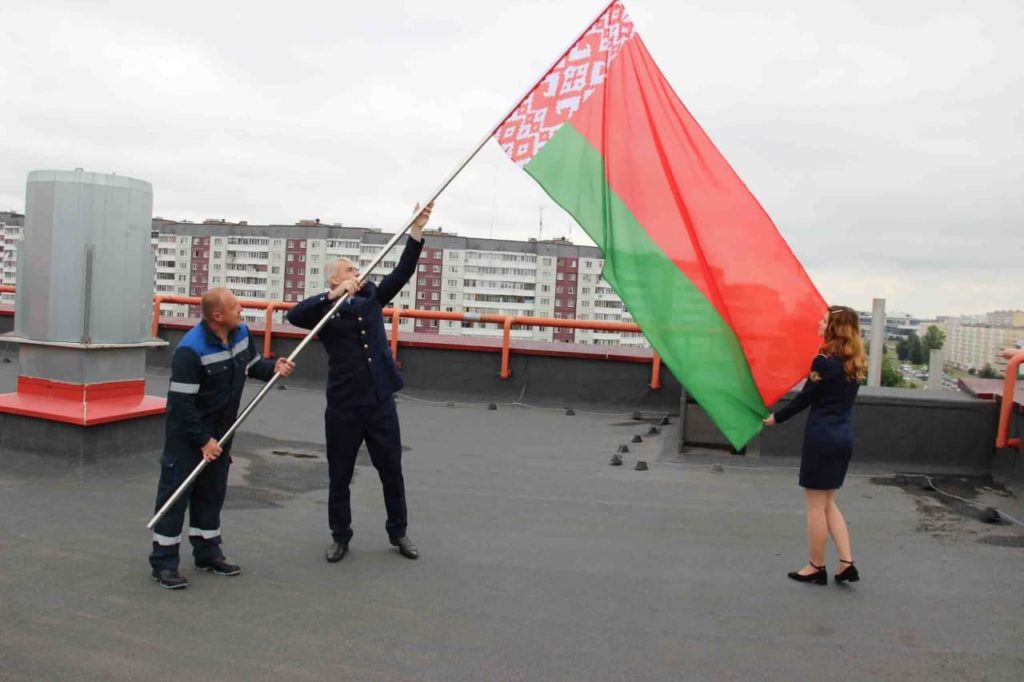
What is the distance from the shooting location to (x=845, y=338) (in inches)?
192

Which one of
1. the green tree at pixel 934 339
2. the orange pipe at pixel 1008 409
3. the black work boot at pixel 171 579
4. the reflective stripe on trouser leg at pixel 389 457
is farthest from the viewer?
the green tree at pixel 934 339

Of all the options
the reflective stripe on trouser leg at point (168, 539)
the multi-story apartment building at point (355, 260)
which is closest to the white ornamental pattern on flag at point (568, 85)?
the reflective stripe on trouser leg at point (168, 539)

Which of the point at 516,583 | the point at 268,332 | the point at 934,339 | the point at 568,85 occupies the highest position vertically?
the point at 568,85

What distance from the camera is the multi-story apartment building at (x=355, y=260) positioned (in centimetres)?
5175

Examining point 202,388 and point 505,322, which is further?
point 505,322

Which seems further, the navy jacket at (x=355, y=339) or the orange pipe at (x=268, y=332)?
the orange pipe at (x=268, y=332)

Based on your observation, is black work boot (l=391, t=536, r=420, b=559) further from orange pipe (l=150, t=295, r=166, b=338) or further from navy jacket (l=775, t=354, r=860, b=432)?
orange pipe (l=150, t=295, r=166, b=338)

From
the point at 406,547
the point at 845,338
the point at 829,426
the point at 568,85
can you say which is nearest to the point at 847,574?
the point at 829,426

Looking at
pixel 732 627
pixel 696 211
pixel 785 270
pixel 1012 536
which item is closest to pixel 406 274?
pixel 696 211

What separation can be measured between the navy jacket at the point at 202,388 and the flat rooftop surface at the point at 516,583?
0.78 m

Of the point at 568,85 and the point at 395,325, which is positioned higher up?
the point at 568,85

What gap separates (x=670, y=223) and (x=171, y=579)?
350cm

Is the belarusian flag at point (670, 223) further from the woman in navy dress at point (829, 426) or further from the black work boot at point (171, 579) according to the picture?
the black work boot at point (171, 579)

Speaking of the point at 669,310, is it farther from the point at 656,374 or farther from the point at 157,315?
the point at 157,315
